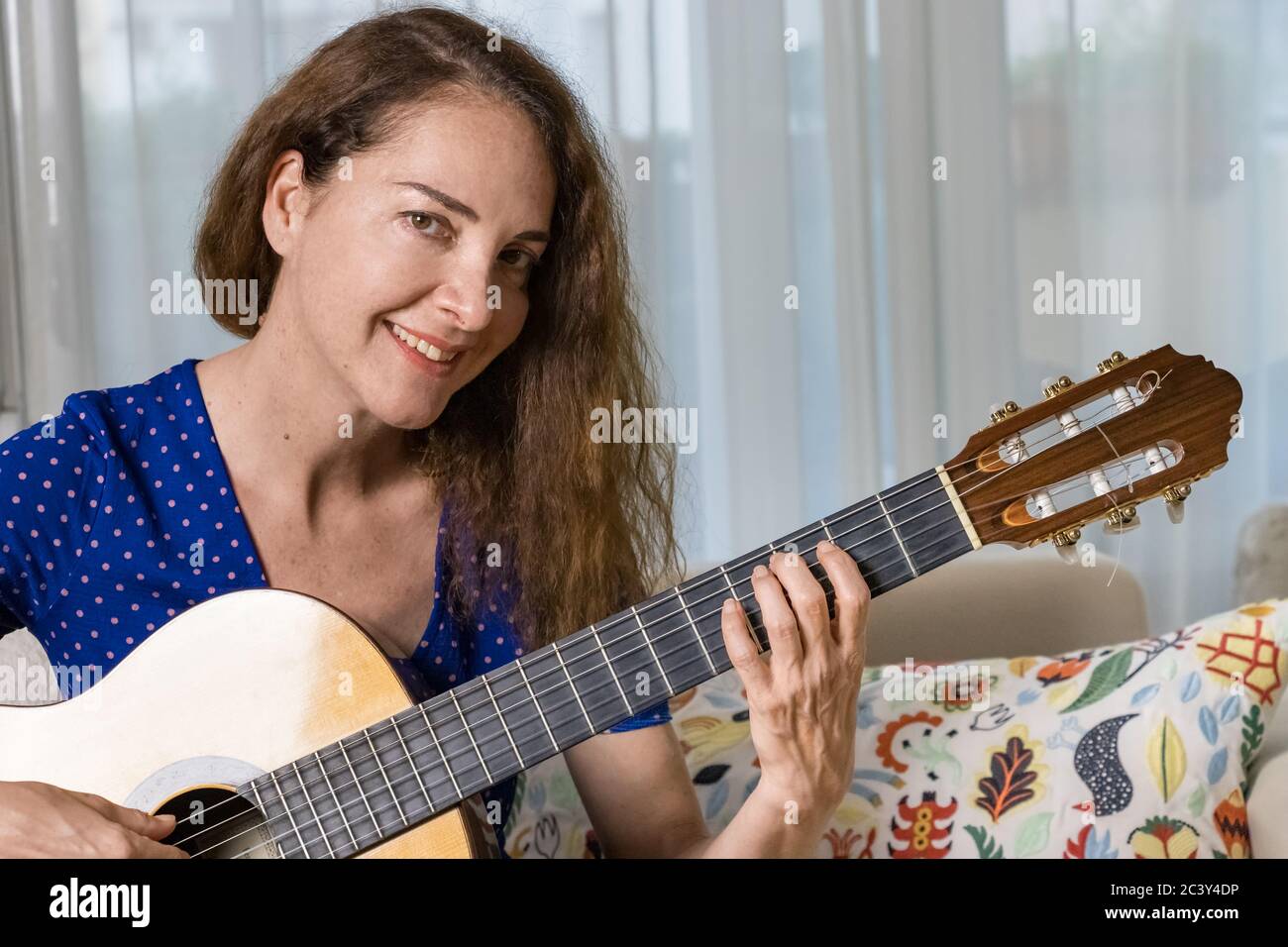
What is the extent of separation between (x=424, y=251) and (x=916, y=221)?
1384mm

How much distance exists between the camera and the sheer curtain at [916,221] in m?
2.21

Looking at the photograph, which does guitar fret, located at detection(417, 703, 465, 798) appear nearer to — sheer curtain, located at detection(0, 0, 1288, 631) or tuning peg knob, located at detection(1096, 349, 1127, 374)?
tuning peg knob, located at detection(1096, 349, 1127, 374)

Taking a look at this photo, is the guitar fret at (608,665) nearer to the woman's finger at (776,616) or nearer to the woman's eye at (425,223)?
the woman's finger at (776,616)

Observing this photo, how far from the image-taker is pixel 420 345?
1.11 meters

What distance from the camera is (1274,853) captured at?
116 centimetres

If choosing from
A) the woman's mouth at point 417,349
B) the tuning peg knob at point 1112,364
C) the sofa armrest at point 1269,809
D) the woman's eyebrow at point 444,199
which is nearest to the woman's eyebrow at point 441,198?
the woman's eyebrow at point 444,199

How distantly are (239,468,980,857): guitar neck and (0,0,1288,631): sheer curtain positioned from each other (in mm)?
1153

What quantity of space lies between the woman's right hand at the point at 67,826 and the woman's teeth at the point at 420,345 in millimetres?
431

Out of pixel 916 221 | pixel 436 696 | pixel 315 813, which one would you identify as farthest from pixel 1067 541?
pixel 916 221

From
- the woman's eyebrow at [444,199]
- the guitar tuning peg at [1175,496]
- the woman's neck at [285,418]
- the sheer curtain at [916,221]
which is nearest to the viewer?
the guitar tuning peg at [1175,496]

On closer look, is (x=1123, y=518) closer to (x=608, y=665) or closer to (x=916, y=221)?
(x=608, y=665)

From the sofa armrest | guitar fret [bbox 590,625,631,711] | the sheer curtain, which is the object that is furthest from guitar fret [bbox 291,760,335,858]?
the sheer curtain

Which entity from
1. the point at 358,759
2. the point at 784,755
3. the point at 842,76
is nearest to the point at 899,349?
the point at 842,76

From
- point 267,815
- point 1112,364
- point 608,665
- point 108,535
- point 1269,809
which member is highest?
point 1112,364
